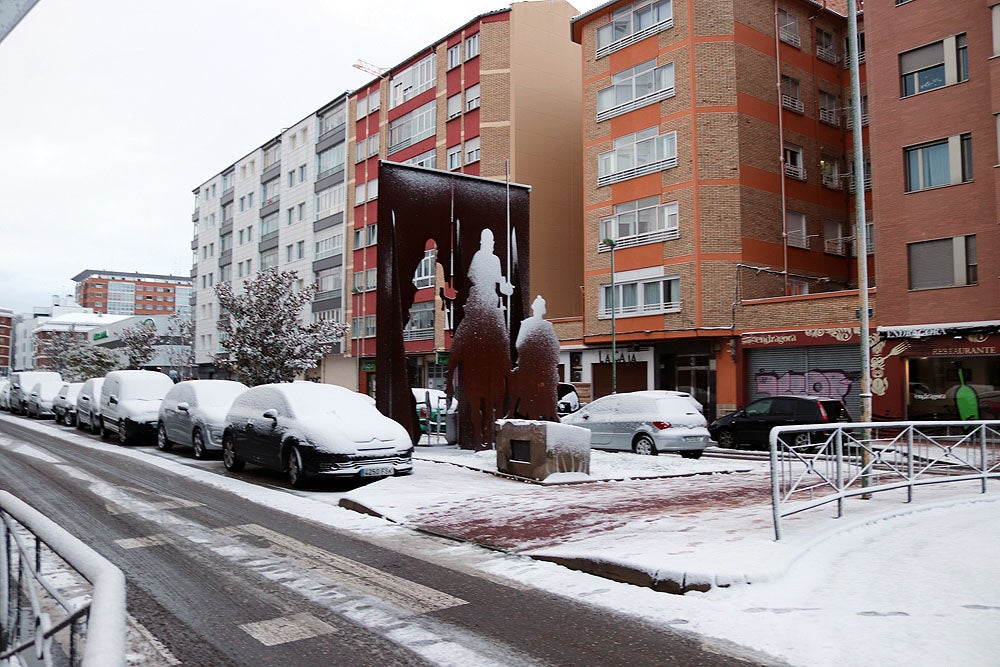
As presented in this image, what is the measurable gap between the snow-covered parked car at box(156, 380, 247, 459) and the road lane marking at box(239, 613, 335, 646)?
10.9 m

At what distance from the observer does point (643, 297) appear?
32.0 m

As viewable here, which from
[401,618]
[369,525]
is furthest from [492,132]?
[401,618]

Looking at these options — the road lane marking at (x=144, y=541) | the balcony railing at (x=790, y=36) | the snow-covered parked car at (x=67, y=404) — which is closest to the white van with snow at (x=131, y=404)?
the snow-covered parked car at (x=67, y=404)

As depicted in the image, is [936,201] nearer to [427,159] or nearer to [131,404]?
[131,404]

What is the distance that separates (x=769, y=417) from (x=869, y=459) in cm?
1158

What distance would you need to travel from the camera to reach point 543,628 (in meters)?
5.09

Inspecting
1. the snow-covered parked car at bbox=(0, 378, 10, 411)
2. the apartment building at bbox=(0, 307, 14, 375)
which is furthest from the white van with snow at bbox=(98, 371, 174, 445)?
the apartment building at bbox=(0, 307, 14, 375)

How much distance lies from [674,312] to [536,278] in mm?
10666

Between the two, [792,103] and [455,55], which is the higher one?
[455,55]

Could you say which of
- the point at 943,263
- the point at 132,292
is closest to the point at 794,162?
the point at 943,263

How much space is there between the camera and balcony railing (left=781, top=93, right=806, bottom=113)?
105 feet

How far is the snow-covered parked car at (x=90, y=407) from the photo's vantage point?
2180cm

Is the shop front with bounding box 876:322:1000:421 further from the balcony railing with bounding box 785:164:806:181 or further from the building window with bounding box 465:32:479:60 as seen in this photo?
the building window with bounding box 465:32:479:60

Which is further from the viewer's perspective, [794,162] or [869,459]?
[794,162]
